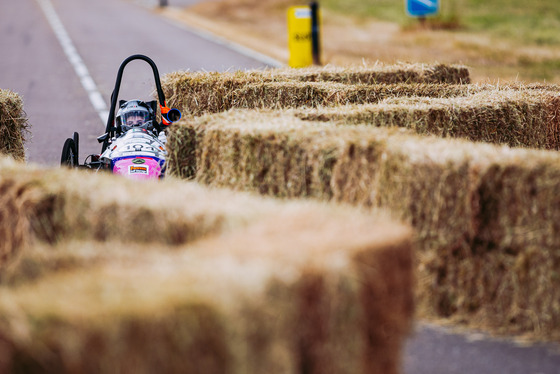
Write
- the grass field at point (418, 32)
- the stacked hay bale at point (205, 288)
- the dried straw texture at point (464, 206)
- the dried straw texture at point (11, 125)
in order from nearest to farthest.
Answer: the stacked hay bale at point (205, 288)
the dried straw texture at point (464, 206)
the dried straw texture at point (11, 125)
the grass field at point (418, 32)

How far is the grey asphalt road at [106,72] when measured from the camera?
537 cm

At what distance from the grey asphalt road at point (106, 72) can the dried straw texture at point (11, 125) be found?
2.07 meters

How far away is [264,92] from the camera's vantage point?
1006 centimetres

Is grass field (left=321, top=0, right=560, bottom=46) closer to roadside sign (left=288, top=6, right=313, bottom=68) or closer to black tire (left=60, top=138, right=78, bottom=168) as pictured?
roadside sign (left=288, top=6, right=313, bottom=68)

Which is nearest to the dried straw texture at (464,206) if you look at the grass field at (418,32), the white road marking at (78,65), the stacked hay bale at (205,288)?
the stacked hay bale at (205,288)

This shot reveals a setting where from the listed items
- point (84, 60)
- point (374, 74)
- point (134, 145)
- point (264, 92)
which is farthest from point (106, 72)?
point (134, 145)

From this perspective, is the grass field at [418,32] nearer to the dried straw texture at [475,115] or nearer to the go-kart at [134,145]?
the dried straw texture at [475,115]

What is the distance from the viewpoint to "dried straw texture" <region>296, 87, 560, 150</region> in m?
8.01

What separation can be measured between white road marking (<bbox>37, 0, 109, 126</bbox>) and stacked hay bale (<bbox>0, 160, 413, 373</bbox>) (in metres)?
10.8

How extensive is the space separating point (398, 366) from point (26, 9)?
38.4 meters

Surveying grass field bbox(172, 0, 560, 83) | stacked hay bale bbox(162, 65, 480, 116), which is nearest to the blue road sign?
grass field bbox(172, 0, 560, 83)

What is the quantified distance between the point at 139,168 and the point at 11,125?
7.08 feet

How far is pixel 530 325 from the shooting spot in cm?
572

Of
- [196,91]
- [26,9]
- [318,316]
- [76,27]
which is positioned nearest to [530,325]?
[318,316]
